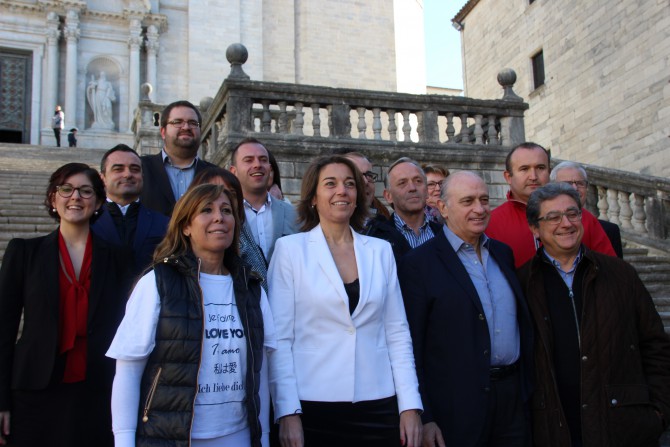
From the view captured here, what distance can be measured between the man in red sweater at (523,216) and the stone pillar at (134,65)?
19.1m

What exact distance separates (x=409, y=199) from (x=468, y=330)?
1.35 m

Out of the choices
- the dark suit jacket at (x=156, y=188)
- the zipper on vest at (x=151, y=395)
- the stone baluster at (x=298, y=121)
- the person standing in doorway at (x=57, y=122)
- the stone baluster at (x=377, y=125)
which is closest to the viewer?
the zipper on vest at (x=151, y=395)

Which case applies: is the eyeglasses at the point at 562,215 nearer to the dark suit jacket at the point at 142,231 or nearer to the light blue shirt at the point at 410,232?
the light blue shirt at the point at 410,232

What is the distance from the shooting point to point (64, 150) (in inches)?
642

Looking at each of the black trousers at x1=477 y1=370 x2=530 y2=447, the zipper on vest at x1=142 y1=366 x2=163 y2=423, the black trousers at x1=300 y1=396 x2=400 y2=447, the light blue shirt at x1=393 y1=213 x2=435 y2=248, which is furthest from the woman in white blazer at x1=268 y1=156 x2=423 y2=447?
the light blue shirt at x1=393 y1=213 x2=435 y2=248

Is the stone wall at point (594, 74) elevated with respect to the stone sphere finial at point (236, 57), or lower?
elevated

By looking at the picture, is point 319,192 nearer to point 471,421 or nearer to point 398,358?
point 398,358

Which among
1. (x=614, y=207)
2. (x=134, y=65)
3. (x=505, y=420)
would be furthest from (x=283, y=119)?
(x=134, y=65)

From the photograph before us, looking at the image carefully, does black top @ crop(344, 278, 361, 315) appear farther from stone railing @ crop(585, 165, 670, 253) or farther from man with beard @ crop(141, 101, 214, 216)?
stone railing @ crop(585, 165, 670, 253)

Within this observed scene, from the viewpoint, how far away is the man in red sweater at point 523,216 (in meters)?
4.01

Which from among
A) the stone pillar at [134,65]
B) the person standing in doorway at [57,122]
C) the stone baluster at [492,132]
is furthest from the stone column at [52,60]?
the stone baluster at [492,132]

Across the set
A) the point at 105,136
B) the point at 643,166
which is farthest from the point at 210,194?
the point at 105,136

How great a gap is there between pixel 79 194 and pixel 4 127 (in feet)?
64.7

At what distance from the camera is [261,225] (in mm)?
4074
